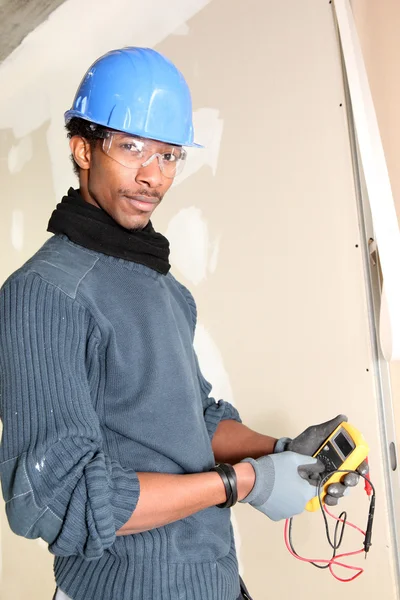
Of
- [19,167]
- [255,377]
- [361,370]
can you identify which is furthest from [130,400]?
[19,167]

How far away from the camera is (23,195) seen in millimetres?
2896

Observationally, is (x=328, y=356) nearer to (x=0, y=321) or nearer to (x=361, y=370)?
(x=361, y=370)

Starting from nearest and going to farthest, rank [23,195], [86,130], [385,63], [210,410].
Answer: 1. [86,130]
2. [210,410]
3. [385,63]
4. [23,195]

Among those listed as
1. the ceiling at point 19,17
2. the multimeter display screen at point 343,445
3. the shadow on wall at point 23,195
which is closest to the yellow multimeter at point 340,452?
the multimeter display screen at point 343,445

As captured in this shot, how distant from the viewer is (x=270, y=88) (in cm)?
184

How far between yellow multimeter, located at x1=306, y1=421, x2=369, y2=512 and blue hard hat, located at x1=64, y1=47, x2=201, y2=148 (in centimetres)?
68

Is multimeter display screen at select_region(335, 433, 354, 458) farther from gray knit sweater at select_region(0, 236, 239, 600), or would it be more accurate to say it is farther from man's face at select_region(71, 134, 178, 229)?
man's face at select_region(71, 134, 178, 229)

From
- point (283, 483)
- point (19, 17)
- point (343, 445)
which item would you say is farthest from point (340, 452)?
point (19, 17)

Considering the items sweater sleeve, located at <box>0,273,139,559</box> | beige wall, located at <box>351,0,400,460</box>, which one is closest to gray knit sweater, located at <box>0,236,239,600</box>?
sweater sleeve, located at <box>0,273,139,559</box>

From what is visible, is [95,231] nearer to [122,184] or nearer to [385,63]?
[122,184]

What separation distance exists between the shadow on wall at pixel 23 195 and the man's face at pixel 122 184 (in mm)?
1646

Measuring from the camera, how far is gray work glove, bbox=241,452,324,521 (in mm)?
1136

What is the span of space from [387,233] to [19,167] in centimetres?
205

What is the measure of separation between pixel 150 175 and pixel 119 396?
41 cm
